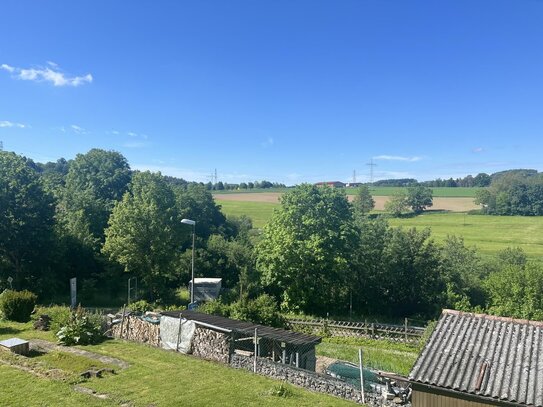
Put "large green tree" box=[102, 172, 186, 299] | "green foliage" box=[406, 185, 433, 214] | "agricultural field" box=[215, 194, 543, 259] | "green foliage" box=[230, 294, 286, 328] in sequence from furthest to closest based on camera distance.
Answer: "green foliage" box=[406, 185, 433, 214] → "agricultural field" box=[215, 194, 543, 259] → "large green tree" box=[102, 172, 186, 299] → "green foliage" box=[230, 294, 286, 328]

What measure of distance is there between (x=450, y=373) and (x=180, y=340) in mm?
11789

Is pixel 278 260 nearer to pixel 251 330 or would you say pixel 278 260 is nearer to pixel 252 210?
pixel 251 330

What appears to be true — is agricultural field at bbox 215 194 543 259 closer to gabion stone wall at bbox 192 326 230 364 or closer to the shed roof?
the shed roof

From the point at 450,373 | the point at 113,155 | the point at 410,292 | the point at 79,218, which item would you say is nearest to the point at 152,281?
the point at 79,218

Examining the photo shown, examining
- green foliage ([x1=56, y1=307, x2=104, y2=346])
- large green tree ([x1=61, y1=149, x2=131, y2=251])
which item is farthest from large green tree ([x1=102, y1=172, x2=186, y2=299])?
green foliage ([x1=56, y1=307, x2=104, y2=346])

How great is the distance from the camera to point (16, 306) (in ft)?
79.0

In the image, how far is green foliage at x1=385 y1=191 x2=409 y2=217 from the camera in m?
92.9

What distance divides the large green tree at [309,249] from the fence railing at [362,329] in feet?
20.7

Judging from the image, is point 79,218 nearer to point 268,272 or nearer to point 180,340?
point 268,272

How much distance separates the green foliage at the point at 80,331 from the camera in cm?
1900

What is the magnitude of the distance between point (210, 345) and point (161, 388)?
12.6 ft

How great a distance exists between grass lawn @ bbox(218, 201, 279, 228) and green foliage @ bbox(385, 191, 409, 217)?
25693mm

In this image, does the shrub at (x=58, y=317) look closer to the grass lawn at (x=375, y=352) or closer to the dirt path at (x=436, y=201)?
the grass lawn at (x=375, y=352)

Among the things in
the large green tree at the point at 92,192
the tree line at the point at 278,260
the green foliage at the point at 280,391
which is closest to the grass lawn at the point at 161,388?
the green foliage at the point at 280,391
